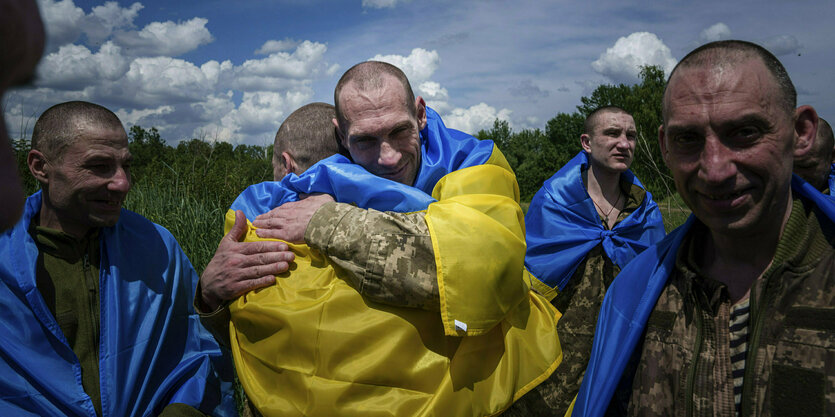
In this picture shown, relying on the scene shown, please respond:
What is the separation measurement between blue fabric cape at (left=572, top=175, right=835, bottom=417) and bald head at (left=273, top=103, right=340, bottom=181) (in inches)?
62.6

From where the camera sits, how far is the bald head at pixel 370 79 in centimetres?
246

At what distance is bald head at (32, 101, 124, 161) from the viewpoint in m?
2.83

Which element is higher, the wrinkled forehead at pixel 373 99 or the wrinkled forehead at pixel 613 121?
the wrinkled forehead at pixel 613 121

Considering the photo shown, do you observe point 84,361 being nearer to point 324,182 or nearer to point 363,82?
point 324,182

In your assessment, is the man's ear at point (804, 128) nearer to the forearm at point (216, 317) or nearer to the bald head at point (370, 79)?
the bald head at point (370, 79)

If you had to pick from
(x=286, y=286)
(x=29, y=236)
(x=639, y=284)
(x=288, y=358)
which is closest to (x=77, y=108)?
(x=29, y=236)

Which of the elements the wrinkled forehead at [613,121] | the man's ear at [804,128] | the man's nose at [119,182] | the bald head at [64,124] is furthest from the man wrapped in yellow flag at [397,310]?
the wrinkled forehead at [613,121]

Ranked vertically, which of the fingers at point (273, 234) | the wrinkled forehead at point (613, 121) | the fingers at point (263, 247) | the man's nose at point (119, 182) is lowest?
the fingers at point (263, 247)

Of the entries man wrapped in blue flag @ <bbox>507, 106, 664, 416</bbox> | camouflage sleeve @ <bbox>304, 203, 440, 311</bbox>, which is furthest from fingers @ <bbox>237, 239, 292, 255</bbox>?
man wrapped in blue flag @ <bbox>507, 106, 664, 416</bbox>

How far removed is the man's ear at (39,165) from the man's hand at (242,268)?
1.26 metres

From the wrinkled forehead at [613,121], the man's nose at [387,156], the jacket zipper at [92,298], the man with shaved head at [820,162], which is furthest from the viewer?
the wrinkled forehead at [613,121]

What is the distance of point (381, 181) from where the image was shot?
2.25 metres

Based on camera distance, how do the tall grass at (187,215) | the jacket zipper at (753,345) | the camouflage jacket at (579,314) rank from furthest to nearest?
the tall grass at (187,215), the camouflage jacket at (579,314), the jacket zipper at (753,345)

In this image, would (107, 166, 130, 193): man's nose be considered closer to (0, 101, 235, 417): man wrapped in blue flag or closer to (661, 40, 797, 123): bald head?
(0, 101, 235, 417): man wrapped in blue flag
